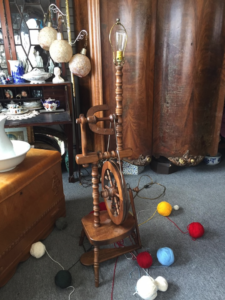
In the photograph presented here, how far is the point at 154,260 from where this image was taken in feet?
3.98

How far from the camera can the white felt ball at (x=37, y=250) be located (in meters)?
1.23

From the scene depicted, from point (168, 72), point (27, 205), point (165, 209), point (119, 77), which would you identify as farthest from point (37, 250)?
point (168, 72)

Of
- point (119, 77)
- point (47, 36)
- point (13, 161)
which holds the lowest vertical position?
point (13, 161)

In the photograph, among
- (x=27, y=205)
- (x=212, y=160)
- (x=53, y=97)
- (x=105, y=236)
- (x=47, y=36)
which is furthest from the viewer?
(x=212, y=160)

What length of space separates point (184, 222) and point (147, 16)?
1.45 metres

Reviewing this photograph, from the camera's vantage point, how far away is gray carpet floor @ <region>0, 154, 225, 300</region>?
1057 mm

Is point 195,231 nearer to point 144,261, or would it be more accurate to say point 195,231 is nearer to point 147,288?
point 144,261

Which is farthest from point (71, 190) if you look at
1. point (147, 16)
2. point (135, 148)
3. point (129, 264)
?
point (147, 16)

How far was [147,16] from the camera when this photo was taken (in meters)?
1.66

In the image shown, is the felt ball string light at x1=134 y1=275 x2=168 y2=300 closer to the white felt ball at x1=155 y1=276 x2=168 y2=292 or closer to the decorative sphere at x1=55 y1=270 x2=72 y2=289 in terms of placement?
the white felt ball at x1=155 y1=276 x2=168 y2=292

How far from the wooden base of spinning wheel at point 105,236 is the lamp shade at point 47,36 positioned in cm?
143

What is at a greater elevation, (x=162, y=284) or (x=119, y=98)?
(x=119, y=98)

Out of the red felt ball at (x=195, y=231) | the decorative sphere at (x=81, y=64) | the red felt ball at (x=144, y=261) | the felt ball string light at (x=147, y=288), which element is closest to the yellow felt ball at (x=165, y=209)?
the red felt ball at (x=195, y=231)

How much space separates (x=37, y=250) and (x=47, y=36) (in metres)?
1.57
